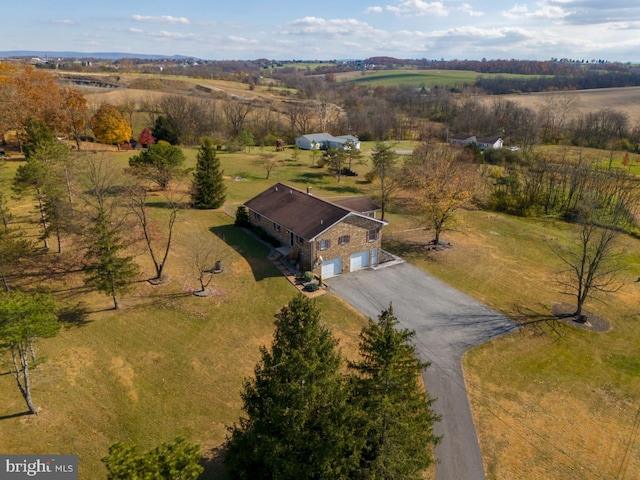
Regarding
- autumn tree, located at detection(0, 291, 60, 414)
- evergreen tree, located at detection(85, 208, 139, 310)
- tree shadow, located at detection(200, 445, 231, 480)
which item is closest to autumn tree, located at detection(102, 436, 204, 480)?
tree shadow, located at detection(200, 445, 231, 480)

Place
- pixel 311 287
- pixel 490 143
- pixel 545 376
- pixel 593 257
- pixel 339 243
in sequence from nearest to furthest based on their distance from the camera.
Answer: pixel 545 376, pixel 593 257, pixel 311 287, pixel 339 243, pixel 490 143

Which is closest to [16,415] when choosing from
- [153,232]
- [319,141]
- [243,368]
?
[243,368]

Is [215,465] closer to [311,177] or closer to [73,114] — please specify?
[311,177]

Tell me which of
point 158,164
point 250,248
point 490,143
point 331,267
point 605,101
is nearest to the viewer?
point 331,267

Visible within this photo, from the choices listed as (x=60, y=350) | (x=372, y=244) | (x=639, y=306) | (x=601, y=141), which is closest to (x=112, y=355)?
(x=60, y=350)

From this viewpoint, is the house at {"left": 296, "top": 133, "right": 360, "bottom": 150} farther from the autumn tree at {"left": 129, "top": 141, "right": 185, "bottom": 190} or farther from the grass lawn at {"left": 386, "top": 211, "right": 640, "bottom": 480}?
the grass lawn at {"left": 386, "top": 211, "right": 640, "bottom": 480}

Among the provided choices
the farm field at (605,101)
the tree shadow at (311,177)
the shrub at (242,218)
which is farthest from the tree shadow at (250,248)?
the farm field at (605,101)

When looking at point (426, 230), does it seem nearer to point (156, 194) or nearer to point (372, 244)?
point (372, 244)
